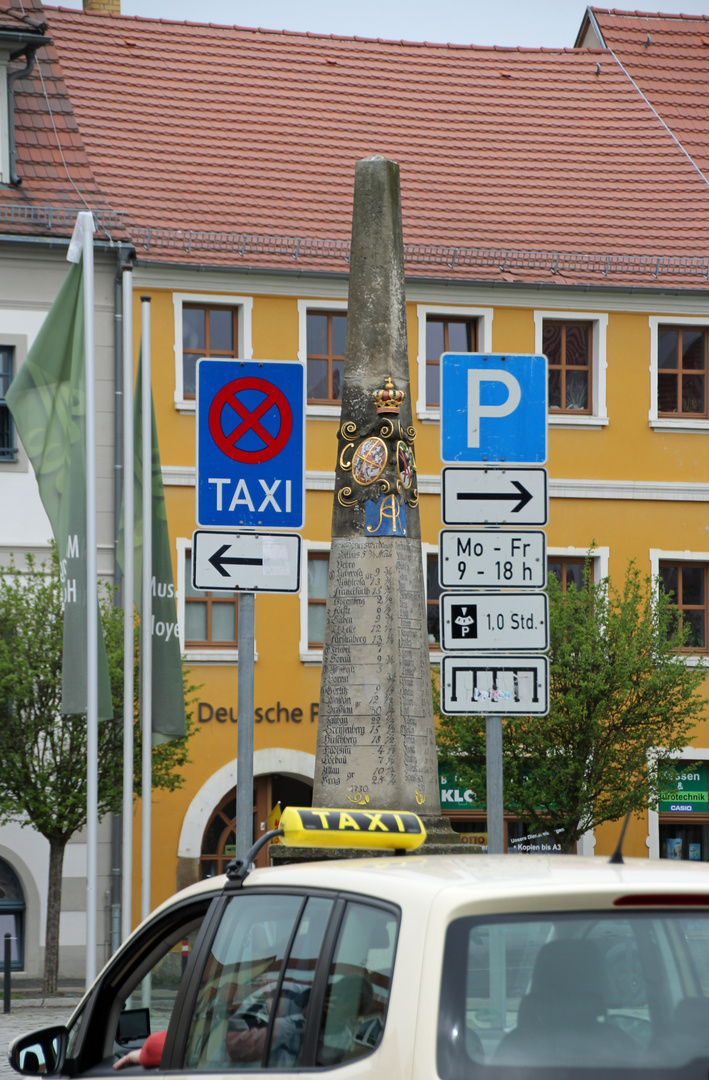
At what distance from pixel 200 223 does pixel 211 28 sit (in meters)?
6.14

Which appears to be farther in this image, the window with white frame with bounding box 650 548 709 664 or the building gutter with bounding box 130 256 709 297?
the window with white frame with bounding box 650 548 709 664

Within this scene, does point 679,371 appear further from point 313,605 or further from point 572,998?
point 572,998

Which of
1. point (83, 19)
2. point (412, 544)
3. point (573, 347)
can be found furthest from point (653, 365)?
point (412, 544)

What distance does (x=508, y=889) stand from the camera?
3.24 m

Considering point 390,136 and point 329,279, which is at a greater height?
point 390,136

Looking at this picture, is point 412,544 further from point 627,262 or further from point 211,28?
point 211,28

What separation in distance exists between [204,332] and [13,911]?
8505mm

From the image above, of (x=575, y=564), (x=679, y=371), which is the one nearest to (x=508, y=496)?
(x=575, y=564)

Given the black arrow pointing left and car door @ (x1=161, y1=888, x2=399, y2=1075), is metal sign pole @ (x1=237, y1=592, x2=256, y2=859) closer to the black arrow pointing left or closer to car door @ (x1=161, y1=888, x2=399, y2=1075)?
the black arrow pointing left

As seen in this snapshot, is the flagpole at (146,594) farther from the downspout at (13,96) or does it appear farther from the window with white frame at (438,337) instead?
the window with white frame at (438,337)

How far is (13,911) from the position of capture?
21.8 m

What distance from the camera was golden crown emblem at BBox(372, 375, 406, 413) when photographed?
1129 cm

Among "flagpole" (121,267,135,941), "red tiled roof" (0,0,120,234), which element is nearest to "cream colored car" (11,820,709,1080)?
"flagpole" (121,267,135,941)

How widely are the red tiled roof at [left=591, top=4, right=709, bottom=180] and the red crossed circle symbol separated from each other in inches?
835
